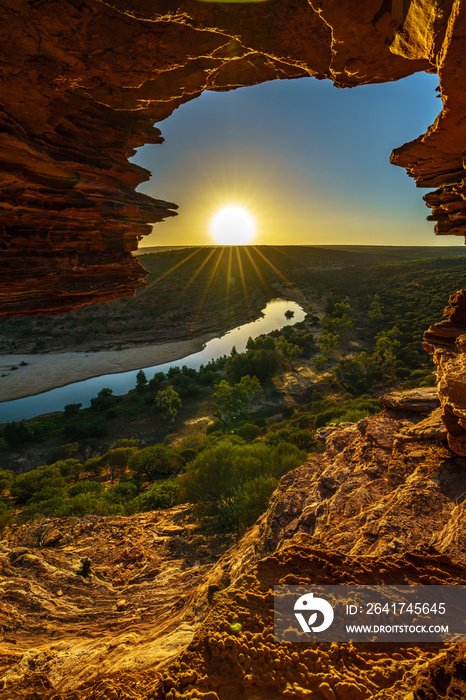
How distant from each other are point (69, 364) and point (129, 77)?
51248 mm

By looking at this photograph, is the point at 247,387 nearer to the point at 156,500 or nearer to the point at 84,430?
the point at 84,430

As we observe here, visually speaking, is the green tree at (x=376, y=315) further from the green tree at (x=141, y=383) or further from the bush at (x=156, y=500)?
the bush at (x=156, y=500)

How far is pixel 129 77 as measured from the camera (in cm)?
557

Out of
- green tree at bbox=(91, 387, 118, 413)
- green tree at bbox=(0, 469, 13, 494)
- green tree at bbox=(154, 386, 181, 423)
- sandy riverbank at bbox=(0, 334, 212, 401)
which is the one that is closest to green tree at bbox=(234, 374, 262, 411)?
green tree at bbox=(154, 386, 181, 423)

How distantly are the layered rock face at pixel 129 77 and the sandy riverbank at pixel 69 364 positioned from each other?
39.8 metres

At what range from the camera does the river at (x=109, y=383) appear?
122ft

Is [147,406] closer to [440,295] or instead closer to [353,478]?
[353,478]

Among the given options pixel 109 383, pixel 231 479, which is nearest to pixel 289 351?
pixel 109 383

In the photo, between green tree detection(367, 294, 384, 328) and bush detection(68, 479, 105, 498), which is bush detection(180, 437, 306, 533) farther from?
green tree detection(367, 294, 384, 328)

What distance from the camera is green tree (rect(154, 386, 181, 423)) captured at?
32406mm

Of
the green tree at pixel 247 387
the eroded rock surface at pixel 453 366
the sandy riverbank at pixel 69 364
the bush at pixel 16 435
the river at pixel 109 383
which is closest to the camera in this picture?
the eroded rock surface at pixel 453 366

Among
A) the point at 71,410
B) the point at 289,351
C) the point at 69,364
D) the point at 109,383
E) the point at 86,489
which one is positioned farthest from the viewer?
the point at 69,364

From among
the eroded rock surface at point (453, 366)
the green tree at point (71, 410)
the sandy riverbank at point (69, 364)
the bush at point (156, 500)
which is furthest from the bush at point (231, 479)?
the sandy riverbank at point (69, 364)

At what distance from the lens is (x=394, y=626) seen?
3.29 metres
